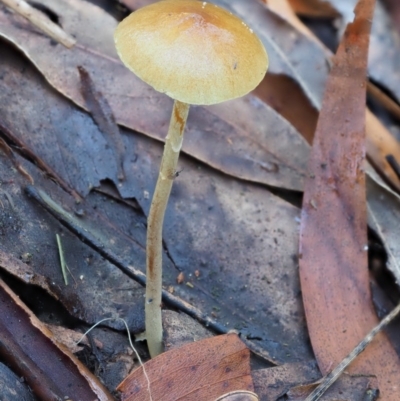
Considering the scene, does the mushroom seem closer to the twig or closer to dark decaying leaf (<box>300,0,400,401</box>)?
dark decaying leaf (<box>300,0,400,401</box>)

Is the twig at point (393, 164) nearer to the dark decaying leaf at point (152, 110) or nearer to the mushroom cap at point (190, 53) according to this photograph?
the dark decaying leaf at point (152, 110)

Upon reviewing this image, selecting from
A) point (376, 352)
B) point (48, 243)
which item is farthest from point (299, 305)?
point (48, 243)

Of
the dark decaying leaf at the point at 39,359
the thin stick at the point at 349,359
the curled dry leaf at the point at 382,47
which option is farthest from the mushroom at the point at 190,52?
the curled dry leaf at the point at 382,47

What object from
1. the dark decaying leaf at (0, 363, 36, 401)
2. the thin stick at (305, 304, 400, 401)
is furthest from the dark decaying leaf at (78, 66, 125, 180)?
the thin stick at (305, 304, 400, 401)

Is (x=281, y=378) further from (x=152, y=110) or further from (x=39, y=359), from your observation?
(x=152, y=110)

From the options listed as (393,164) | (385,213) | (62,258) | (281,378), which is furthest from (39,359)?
(393,164)

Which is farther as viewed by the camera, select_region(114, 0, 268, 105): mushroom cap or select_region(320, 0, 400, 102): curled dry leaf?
select_region(320, 0, 400, 102): curled dry leaf
